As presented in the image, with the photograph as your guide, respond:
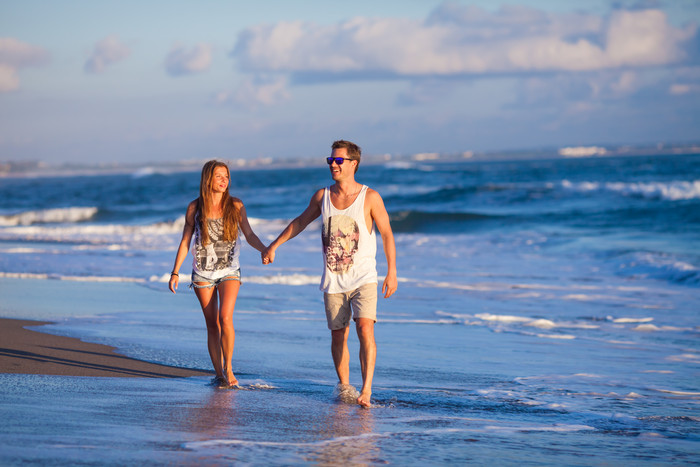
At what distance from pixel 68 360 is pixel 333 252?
2.59 metres

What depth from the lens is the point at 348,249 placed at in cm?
504

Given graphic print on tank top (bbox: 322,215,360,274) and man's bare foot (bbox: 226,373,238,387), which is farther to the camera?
man's bare foot (bbox: 226,373,238,387)

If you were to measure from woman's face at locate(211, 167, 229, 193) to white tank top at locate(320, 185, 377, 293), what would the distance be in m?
0.84

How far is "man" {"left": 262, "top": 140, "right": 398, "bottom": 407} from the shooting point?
502cm

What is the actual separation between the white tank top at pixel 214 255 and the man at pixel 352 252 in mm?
789

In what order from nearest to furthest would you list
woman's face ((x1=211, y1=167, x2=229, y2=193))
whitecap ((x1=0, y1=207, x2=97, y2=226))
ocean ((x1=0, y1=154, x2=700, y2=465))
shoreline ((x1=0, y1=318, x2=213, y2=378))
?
ocean ((x1=0, y1=154, x2=700, y2=465)) → woman's face ((x1=211, y1=167, x2=229, y2=193)) → shoreline ((x1=0, y1=318, x2=213, y2=378)) → whitecap ((x1=0, y1=207, x2=97, y2=226))

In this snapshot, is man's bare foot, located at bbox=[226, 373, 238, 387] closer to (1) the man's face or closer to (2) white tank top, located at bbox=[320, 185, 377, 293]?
(2) white tank top, located at bbox=[320, 185, 377, 293]

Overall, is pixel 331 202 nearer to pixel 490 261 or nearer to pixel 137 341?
pixel 137 341

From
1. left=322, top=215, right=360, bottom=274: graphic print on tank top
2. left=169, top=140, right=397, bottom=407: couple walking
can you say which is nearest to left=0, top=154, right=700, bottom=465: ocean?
left=169, top=140, right=397, bottom=407: couple walking

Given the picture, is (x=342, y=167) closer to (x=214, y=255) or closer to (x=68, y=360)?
(x=214, y=255)

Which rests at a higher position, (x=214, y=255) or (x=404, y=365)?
(x=214, y=255)

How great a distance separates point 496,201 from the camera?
102 feet

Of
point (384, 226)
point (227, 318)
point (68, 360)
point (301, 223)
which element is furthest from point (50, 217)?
point (384, 226)

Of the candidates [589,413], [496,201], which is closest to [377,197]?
[589,413]
